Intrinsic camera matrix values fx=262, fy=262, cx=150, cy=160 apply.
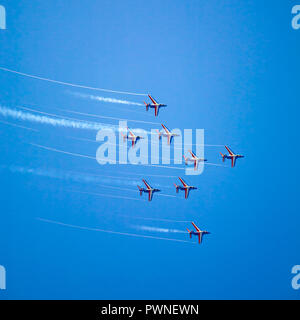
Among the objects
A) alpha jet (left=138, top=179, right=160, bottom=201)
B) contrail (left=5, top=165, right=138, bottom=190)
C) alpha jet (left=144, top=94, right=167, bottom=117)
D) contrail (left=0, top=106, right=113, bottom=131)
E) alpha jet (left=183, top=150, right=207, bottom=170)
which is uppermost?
alpha jet (left=144, top=94, right=167, bottom=117)

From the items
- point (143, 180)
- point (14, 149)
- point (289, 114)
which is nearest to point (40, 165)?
point (14, 149)

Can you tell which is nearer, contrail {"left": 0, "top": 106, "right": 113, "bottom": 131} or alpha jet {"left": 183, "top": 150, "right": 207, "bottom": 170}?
contrail {"left": 0, "top": 106, "right": 113, "bottom": 131}

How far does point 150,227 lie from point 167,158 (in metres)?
0.98

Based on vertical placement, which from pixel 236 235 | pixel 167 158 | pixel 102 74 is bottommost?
pixel 236 235

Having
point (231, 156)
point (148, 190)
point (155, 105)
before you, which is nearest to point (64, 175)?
point (148, 190)

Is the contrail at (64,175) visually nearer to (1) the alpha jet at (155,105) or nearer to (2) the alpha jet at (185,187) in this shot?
(2) the alpha jet at (185,187)

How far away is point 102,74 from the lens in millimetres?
3494

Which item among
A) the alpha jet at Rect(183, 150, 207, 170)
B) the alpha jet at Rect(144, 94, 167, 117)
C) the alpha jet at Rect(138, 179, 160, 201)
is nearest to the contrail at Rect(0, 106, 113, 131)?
the alpha jet at Rect(144, 94, 167, 117)

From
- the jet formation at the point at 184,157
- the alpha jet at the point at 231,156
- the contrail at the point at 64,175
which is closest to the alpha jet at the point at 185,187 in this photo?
the jet formation at the point at 184,157

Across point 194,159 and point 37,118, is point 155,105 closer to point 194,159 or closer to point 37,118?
point 194,159

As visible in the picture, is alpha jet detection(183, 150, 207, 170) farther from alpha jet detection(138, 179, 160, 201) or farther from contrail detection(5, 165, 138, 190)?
contrail detection(5, 165, 138, 190)

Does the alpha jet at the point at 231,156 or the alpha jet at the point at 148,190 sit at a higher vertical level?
the alpha jet at the point at 231,156

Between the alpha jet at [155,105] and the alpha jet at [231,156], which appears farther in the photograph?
the alpha jet at [231,156]
